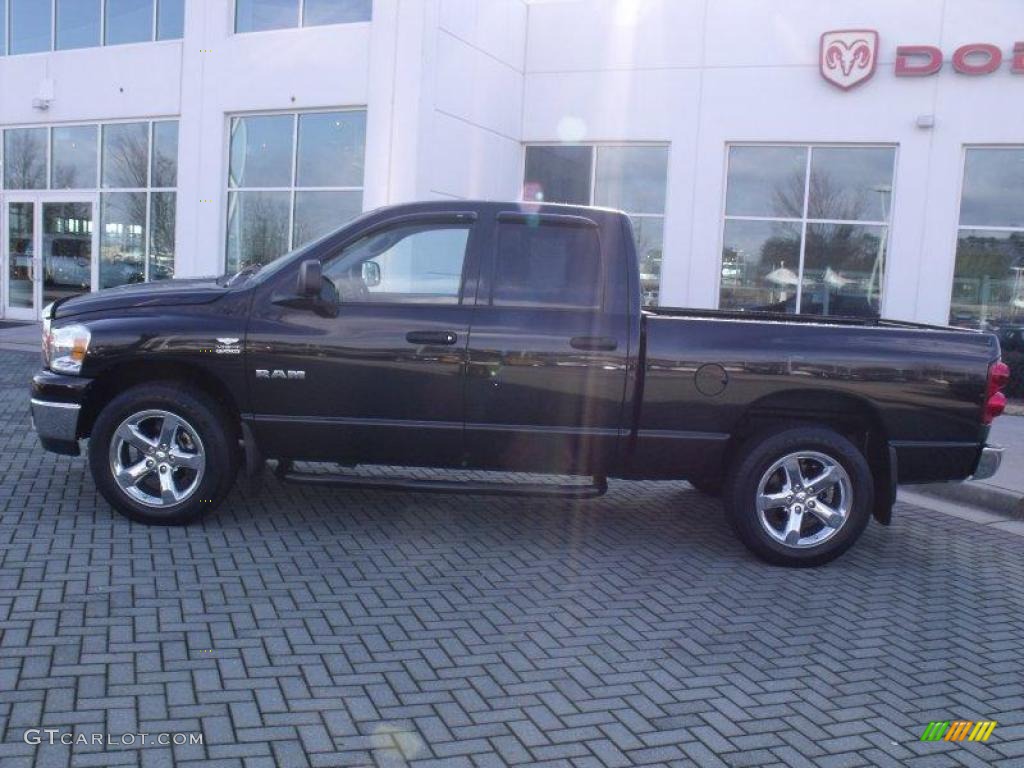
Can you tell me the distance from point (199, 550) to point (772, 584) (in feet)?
10.5

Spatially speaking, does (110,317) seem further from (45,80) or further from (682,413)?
(45,80)

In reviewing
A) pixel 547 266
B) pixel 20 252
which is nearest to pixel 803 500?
pixel 547 266

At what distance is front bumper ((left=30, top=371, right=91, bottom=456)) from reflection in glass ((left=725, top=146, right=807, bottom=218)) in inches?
483

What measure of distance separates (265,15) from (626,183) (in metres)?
6.93

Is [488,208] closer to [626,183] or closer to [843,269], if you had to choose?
[843,269]

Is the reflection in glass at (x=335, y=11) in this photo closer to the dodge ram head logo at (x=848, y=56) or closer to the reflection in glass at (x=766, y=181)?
the reflection in glass at (x=766, y=181)

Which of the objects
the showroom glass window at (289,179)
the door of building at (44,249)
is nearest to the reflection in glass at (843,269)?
the showroom glass window at (289,179)

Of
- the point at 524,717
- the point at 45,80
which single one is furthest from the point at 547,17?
the point at 524,717

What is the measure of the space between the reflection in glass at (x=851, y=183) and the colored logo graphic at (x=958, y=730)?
41.7ft

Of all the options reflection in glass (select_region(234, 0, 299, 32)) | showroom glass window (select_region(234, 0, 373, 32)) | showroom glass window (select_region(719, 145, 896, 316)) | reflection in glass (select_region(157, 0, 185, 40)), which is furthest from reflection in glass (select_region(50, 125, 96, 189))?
showroom glass window (select_region(719, 145, 896, 316))

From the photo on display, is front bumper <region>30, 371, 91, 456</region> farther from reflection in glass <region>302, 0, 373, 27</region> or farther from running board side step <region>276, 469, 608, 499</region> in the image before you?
reflection in glass <region>302, 0, 373, 27</region>

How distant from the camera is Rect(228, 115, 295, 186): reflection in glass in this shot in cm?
1708

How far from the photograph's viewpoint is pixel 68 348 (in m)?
5.87

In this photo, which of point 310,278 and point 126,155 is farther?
point 126,155
